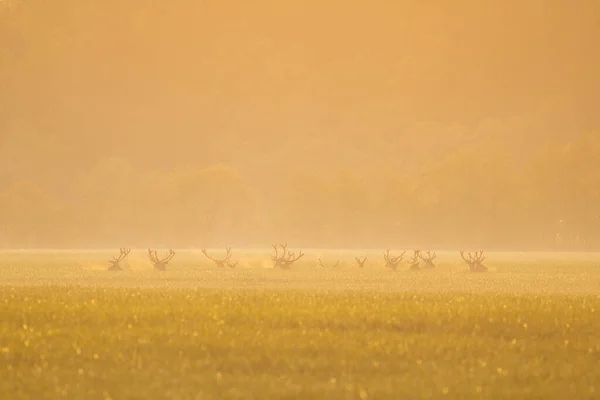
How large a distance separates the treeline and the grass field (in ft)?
407

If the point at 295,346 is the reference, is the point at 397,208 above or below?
above

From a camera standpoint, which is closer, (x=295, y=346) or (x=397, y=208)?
(x=295, y=346)

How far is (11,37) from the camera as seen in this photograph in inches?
3720

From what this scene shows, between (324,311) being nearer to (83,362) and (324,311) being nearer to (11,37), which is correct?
(83,362)

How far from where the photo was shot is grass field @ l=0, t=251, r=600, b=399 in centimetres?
2219

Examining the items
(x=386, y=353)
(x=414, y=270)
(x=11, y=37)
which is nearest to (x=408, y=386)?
(x=386, y=353)

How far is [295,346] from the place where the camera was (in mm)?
26469

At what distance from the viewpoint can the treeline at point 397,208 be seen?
6289 inches

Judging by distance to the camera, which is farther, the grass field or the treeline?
the treeline

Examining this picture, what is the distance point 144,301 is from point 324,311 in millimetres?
7415

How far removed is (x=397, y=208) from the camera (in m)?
171

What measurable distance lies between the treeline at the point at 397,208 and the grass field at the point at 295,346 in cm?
12401

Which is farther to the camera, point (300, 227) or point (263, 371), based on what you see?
point (300, 227)

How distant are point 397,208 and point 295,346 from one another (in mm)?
145995
